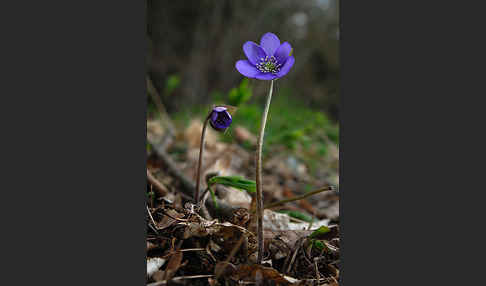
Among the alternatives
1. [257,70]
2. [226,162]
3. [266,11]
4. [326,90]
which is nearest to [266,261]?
[257,70]

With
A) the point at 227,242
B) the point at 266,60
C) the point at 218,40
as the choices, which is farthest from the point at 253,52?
the point at 218,40

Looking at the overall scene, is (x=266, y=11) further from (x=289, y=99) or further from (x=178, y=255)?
(x=178, y=255)

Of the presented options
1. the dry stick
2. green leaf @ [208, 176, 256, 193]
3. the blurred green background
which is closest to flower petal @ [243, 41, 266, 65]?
green leaf @ [208, 176, 256, 193]

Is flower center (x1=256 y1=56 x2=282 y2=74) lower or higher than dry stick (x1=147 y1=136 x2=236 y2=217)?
higher

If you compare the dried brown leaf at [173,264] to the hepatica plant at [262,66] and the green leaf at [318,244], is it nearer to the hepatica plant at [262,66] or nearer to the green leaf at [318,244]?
the hepatica plant at [262,66]

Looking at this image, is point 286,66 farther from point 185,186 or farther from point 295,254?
point 185,186

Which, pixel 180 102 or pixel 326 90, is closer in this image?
pixel 180 102

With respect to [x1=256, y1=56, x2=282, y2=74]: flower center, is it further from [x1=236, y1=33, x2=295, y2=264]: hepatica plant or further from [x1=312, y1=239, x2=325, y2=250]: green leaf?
[x1=312, y1=239, x2=325, y2=250]: green leaf
